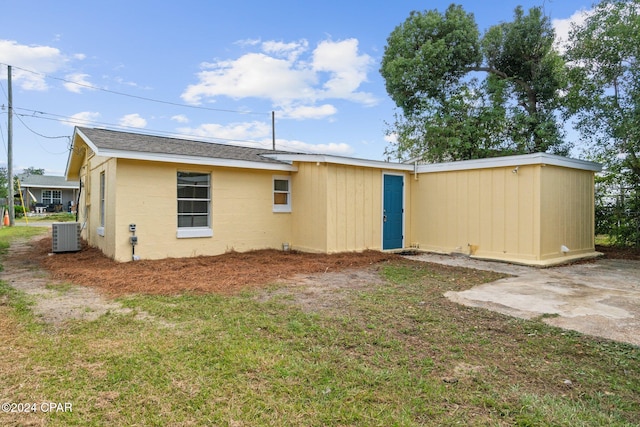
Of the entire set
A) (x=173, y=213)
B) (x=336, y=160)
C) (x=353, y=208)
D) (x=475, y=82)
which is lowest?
(x=173, y=213)

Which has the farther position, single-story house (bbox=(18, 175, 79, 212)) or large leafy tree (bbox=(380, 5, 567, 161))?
single-story house (bbox=(18, 175, 79, 212))

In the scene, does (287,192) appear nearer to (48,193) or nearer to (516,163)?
(516,163)

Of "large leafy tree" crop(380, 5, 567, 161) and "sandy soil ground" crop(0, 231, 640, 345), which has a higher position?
"large leafy tree" crop(380, 5, 567, 161)

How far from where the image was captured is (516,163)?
8.38 m

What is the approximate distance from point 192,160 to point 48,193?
1365 inches

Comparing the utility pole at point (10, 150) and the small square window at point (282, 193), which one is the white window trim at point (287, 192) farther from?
the utility pole at point (10, 150)

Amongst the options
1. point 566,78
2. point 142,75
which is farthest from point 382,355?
point 142,75

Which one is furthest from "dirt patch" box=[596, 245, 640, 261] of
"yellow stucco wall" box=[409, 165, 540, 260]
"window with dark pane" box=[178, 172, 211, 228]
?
"window with dark pane" box=[178, 172, 211, 228]

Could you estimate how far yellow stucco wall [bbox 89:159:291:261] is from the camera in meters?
7.63

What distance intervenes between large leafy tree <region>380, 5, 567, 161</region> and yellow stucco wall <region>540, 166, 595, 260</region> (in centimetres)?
409

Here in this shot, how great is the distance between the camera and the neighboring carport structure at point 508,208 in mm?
8227

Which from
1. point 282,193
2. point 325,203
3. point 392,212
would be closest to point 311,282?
point 325,203

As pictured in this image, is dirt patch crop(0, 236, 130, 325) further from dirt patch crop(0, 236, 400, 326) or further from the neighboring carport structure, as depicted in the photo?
the neighboring carport structure

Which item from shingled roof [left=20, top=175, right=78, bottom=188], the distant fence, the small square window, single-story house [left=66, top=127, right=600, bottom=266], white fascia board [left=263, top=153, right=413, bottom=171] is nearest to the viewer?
single-story house [left=66, top=127, right=600, bottom=266]
